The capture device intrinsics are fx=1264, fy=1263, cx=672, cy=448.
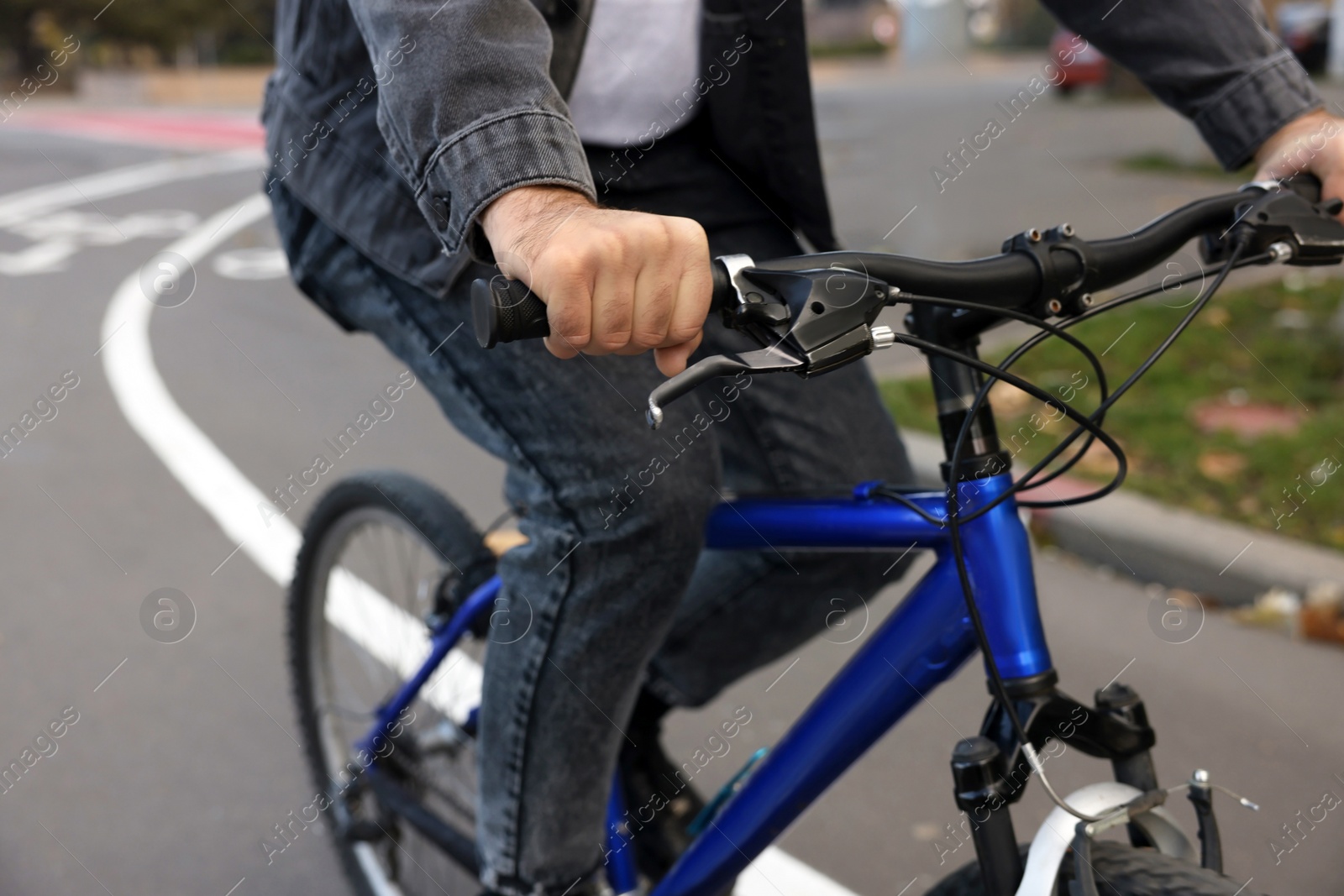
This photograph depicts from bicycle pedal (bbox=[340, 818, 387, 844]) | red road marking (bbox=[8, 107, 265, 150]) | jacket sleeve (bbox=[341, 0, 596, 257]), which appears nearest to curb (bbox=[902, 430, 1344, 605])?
bicycle pedal (bbox=[340, 818, 387, 844])

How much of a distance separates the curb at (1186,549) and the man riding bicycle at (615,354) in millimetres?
1813

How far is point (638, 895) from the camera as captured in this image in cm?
213

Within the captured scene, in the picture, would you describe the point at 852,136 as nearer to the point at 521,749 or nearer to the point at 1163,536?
the point at 1163,536

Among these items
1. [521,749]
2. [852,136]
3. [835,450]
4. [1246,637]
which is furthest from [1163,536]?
[852,136]

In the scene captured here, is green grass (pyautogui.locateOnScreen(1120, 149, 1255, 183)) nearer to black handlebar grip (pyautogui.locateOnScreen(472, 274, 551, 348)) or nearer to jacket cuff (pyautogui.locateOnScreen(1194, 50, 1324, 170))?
jacket cuff (pyautogui.locateOnScreen(1194, 50, 1324, 170))

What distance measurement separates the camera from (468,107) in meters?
1.30

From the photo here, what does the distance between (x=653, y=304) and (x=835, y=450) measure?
Result: 905 millimetres

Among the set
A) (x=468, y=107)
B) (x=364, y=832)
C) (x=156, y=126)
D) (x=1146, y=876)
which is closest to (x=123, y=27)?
(x=156, y=126)

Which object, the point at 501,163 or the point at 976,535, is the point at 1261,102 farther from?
the point at 501,163

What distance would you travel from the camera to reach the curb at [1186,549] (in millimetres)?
3701

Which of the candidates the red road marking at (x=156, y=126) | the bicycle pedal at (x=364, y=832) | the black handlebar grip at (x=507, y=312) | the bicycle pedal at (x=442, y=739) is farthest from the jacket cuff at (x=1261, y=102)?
the red road marking at (x=156, y=126)

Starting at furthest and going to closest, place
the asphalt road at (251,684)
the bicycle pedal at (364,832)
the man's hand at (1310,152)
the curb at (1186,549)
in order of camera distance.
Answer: the curb at (1186,549) → the asphalt road at (251,684) → the bicycle pedal at (364,832) → the man's hand at (1310,152)

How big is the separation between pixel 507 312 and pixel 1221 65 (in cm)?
118

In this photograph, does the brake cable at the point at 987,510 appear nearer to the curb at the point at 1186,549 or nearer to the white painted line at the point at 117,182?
the curb at the point at 1186,549
